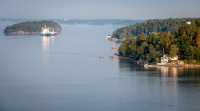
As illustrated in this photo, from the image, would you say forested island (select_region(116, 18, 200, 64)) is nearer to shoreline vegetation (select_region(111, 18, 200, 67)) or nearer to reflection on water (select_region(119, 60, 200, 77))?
shoreline vegetation (select_region(111, 18, 200, 67))

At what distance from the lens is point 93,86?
10852 millimetres

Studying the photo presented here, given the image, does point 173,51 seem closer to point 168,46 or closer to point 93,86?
point 168,46

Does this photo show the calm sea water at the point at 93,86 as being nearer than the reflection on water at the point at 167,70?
Yes

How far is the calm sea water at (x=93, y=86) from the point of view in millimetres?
8898

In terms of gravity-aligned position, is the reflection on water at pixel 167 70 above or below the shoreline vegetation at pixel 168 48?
below

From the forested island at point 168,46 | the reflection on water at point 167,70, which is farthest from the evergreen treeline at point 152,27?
the reflection on water at point 167,70

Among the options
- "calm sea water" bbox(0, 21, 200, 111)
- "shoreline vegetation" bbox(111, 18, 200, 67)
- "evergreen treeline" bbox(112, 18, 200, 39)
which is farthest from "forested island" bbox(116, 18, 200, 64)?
"evergreen treeline" bbox(112, 18, 200, 39)

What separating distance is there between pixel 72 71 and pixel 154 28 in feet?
43.1

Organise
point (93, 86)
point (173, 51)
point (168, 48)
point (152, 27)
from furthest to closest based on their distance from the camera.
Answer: point (152, 27) → point (168, 48) → point (173, 51) → point (93, 86)

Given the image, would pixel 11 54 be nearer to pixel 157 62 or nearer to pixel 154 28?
pixel 157 62

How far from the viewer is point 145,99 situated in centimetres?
948

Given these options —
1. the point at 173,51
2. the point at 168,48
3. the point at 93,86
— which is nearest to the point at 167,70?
the point at 173,51

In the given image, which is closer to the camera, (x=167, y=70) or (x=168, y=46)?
(x=167, y=70)

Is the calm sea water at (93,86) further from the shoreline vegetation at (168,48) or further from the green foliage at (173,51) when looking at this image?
the green foliage at (173,51)
